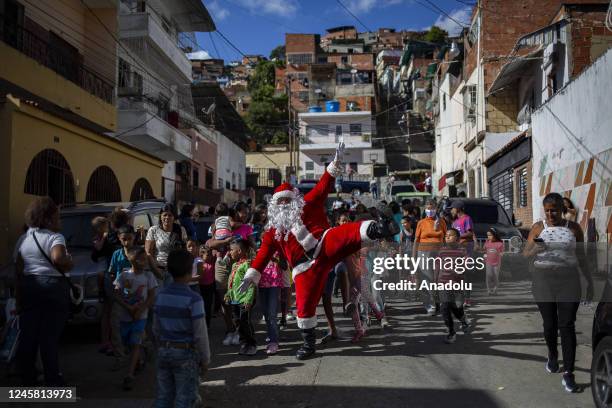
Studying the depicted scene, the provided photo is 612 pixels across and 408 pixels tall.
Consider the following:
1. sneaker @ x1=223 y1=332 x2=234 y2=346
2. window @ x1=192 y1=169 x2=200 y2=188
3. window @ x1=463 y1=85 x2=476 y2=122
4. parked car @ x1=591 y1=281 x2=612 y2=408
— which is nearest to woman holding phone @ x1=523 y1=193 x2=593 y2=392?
parked car @ x1=591 y1=281 x2=612 y2=408

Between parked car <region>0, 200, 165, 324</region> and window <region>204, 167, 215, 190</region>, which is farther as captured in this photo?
window <region>204, 167, 215, 190</region>

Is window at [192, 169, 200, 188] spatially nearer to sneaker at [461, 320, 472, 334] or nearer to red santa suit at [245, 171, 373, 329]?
sneaker at [461, 320, 472, 334]

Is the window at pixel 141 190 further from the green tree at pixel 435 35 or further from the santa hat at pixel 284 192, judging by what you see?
the green tree at pixel 435 35

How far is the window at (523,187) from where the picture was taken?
62.7ft

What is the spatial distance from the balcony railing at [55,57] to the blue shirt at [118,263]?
8278 mm

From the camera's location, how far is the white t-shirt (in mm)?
4910

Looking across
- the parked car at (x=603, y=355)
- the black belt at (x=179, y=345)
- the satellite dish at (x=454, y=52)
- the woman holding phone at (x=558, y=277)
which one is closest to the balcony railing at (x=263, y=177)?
the satellite dish at (x=454, y=52)

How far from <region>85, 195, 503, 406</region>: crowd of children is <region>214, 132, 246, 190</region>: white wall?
75.6 feet

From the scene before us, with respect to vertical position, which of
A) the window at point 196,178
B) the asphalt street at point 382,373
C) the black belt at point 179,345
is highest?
the window at point 196,178

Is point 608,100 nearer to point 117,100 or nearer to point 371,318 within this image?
point 371,318

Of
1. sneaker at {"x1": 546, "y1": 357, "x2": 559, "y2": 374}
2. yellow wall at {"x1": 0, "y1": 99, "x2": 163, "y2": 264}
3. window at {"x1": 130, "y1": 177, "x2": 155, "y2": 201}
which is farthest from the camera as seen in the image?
window at {"x1": 130, "y1": 177, "x2": 155, "y2": 201}

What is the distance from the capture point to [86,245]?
26.5 ft

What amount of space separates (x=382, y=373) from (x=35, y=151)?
9.32m

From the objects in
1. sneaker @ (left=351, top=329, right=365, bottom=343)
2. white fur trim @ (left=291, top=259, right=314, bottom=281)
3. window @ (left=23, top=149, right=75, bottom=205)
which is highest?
window @ (left=23, top=149, right=75, bottom=205)
